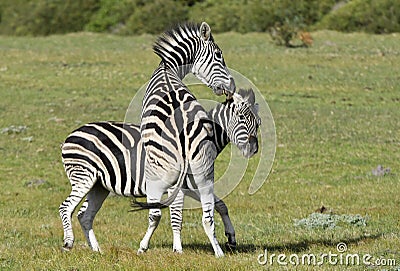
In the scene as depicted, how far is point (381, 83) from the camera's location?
31328 mm

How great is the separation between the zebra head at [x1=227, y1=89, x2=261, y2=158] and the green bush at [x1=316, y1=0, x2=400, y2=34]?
4344cm

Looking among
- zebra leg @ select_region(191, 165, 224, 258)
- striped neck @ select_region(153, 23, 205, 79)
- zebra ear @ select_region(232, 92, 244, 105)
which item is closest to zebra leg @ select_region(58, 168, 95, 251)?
zebra leg @ select_region(191, 165, 224, 258)

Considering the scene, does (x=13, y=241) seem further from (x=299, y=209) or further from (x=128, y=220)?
(x=299, y=209)

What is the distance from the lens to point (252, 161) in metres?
20.1

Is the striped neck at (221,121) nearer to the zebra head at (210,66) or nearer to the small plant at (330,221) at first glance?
the zebra head at (210,66)

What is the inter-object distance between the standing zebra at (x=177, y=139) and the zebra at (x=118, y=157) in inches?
10.4

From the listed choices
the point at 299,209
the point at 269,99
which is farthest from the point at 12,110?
the point at 299,209

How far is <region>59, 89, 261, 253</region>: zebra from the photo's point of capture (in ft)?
32.9

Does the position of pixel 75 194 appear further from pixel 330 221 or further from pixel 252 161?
pixel 252 161

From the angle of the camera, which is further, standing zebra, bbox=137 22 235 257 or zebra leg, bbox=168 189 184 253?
zebra leg, bbox=168 189 184 253

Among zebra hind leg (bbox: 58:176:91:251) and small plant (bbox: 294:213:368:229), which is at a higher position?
zebra hind leg (bbox: 58:176:91:251)

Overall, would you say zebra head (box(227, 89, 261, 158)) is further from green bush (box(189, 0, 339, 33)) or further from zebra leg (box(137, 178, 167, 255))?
green bush (box(189, 0, 339, 33))

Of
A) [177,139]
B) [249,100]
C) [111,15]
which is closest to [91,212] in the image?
[177,139]

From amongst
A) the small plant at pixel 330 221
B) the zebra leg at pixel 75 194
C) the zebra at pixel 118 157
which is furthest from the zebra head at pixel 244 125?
the small plant at pixel 330 221
